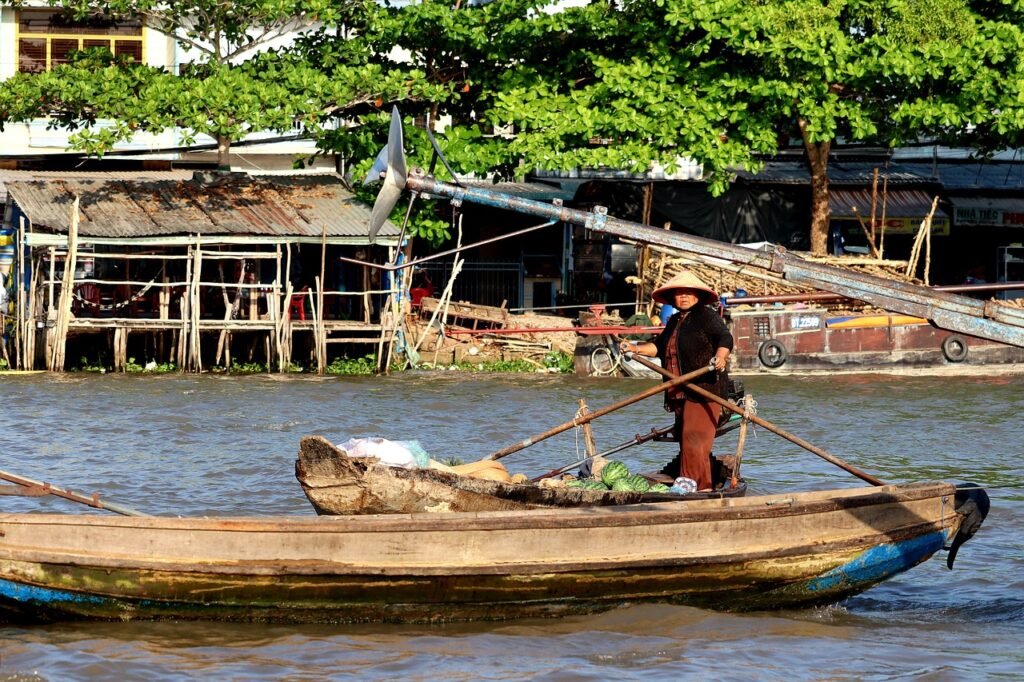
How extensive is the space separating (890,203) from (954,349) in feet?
15.8

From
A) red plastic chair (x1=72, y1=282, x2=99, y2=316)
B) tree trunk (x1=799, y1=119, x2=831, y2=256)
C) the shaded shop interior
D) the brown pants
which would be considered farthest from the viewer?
the shaded shop interior

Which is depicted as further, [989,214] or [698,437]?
[989,214]

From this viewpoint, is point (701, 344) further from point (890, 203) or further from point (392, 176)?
point (890, 203)

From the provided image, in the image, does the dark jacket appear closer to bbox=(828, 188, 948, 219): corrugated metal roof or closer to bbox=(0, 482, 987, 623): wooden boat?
bbox=(0, 482, 987, 623): wooden boat

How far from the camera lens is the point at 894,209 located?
22.9m

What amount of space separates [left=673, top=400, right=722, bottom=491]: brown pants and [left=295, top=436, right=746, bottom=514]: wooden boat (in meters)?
1.11

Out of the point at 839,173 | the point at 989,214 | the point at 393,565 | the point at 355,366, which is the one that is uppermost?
the point at 839,173

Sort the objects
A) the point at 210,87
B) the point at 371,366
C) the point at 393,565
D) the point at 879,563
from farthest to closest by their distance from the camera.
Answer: the point at 371,366, the point at 210,87, the point at 879,563, the point at 393,565

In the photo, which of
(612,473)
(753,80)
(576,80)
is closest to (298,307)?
(576,80)

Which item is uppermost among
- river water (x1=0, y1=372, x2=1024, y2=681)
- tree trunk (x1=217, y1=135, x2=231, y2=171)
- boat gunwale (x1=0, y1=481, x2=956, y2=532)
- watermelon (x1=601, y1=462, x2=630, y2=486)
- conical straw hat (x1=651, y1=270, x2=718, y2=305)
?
tree trunk (x1=217, y1=135, x2=231, y2=171)

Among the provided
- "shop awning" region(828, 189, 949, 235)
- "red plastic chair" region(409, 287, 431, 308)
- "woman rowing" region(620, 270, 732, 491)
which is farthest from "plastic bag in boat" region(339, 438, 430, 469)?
"shop awning" region(828, 189, 949, 235)

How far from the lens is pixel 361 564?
23.8ft

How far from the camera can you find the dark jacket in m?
8.42

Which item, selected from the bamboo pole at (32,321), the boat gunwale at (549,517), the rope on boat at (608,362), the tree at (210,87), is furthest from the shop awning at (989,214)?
the boat gunwale at (549,517)
